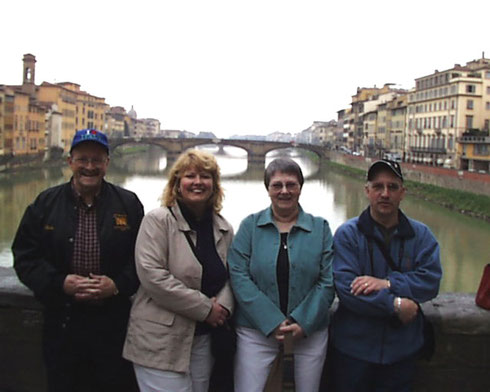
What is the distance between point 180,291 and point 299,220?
47cm

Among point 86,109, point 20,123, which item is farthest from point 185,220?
point 86,109

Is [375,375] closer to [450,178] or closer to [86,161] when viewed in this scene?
[86,161]

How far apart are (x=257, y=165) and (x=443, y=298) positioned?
45.7m

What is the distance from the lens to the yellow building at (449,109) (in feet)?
107

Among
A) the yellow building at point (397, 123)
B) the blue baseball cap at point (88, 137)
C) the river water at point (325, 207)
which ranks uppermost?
the yellow building at point (397, 123)

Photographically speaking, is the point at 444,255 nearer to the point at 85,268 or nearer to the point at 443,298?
the point at 443,298

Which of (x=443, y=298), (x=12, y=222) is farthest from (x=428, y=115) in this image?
(x=443, y=298)

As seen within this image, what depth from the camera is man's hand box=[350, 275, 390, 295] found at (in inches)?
70.6

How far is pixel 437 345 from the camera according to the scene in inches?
82.7

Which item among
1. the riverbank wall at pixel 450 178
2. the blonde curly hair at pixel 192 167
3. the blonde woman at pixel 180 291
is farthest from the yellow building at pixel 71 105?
the blonde woman at pixel 180 291

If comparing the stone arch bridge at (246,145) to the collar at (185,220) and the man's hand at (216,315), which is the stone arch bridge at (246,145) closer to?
the collar at (185,220)

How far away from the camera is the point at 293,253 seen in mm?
1864

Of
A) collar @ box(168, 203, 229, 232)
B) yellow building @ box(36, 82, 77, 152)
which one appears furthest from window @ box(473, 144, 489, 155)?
yellow building @ box(36, 82, 77, 152)

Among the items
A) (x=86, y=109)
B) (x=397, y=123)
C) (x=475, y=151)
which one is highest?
(x=86, y=109)
